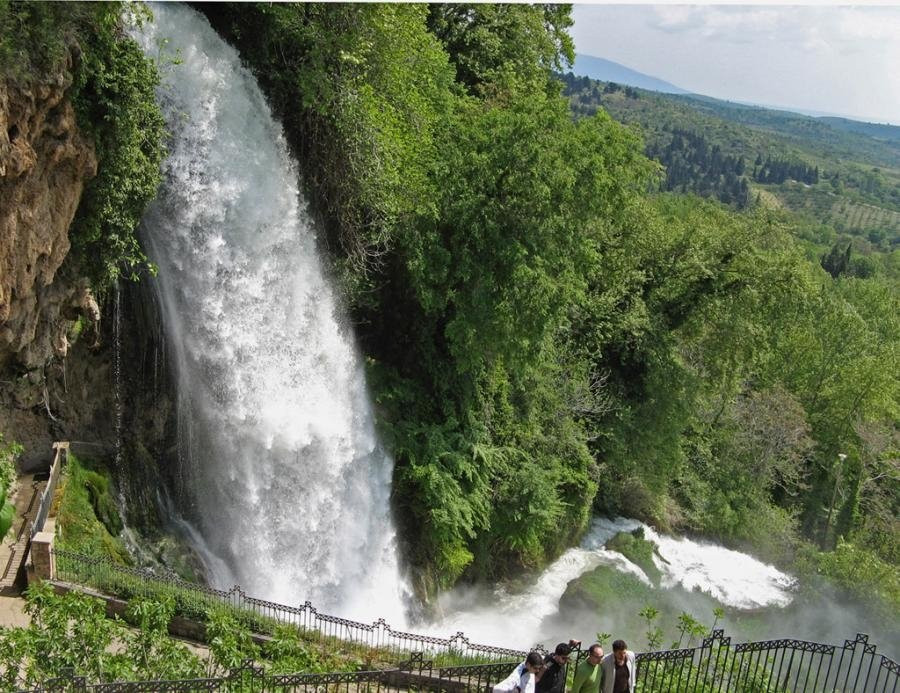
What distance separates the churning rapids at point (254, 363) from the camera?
13.8 m

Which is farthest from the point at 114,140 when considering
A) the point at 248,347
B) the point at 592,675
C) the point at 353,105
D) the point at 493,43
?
the point at 493,43

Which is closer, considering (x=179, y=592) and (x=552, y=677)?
(x=552, y=677)

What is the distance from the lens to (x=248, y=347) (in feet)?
47.9

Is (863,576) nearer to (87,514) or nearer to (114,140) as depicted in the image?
(87,514)

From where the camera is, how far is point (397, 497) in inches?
727

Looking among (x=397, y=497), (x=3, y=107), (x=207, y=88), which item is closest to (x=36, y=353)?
(x=3, y=107)

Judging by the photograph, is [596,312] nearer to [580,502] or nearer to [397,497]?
[580,502]

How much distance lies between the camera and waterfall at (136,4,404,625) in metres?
13.8

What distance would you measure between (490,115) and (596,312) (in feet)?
25.8

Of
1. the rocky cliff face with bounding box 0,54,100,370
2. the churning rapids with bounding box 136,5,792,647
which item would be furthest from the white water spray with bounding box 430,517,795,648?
the rocky cliff face with bounding box 0,54,100,370

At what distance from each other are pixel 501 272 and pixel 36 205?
33.1 ft

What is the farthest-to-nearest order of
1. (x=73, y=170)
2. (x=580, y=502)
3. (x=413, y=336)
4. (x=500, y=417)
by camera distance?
(x=580, y=502) < (x=500, y=417) < (x=413, y=336) < (x=73, y=170)

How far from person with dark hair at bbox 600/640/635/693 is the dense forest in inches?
360

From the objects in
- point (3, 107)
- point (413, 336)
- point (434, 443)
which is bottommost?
point (434, 443)
